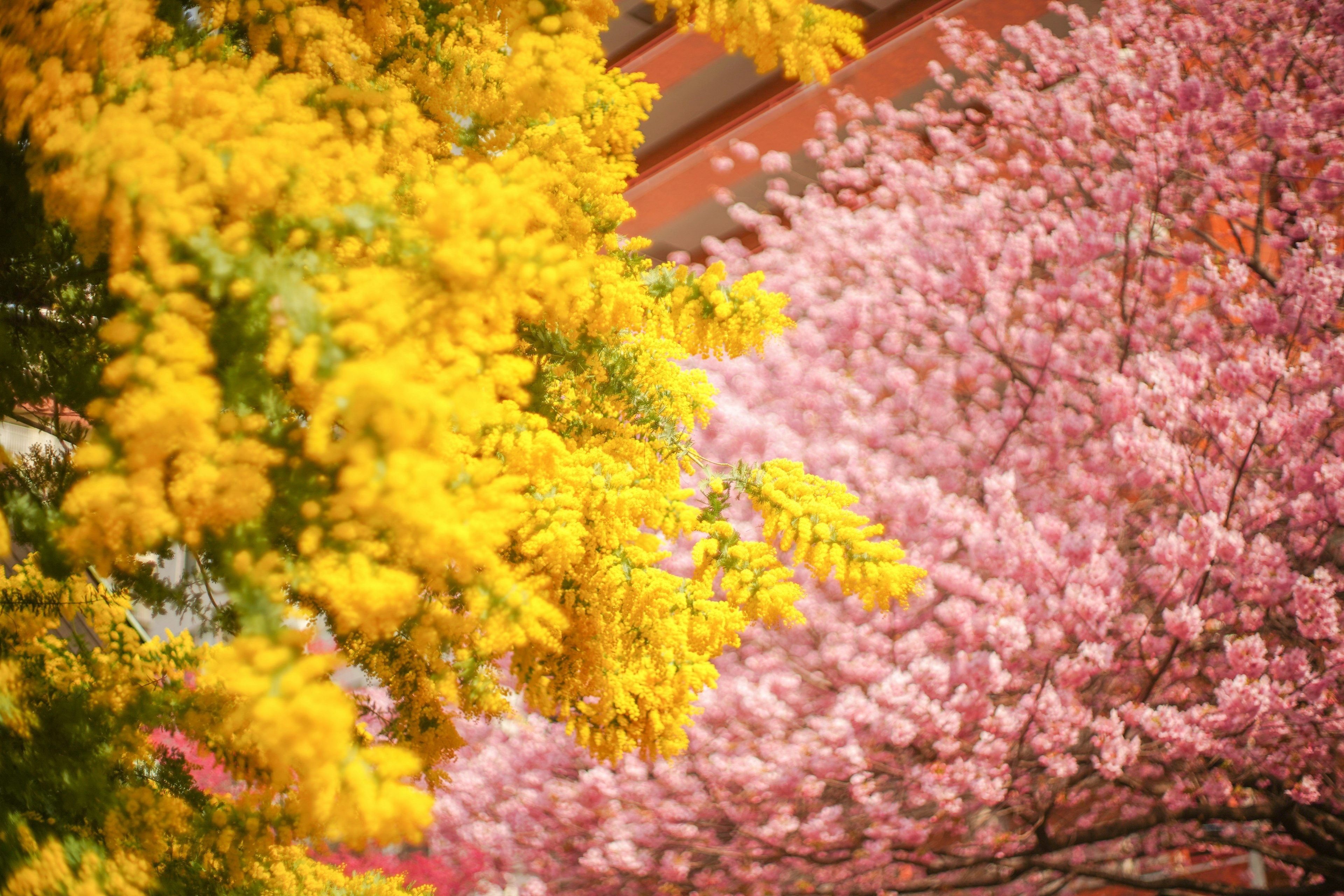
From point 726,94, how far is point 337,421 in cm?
814

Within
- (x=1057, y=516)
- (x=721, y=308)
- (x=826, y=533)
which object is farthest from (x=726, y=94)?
(x=826, y=533)

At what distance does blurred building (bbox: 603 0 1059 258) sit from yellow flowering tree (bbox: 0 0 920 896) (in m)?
5.84

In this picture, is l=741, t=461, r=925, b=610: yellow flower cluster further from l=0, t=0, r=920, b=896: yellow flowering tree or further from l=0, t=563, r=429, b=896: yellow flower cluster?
l=0, t=563, r=429, b=896: yellow flower cluster

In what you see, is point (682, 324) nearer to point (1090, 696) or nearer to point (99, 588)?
point (99, 588)

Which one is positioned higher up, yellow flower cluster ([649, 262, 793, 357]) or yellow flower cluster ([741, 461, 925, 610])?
yellow flower cluster ([649, 262, 793, 357])

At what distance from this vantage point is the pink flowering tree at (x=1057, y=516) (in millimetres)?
4594

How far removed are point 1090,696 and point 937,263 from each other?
323cm

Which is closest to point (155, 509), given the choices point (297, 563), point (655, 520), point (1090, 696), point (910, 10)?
point (297, 563)

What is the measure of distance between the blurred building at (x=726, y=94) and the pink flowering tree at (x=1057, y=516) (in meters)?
0.69

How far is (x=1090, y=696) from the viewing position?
4.99 metres

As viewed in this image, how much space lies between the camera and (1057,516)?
541cm

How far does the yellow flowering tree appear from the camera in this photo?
1.13m

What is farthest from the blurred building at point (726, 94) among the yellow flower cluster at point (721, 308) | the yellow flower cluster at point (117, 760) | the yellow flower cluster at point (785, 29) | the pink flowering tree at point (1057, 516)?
the yellow flower cluster at point (117, 760)

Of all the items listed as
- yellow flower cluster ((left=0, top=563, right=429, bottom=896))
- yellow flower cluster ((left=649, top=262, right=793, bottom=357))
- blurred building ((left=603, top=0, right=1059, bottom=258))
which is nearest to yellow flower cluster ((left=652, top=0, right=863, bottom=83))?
yellow flower cluster ((left=649, top=262, right=793, bottom=357))
